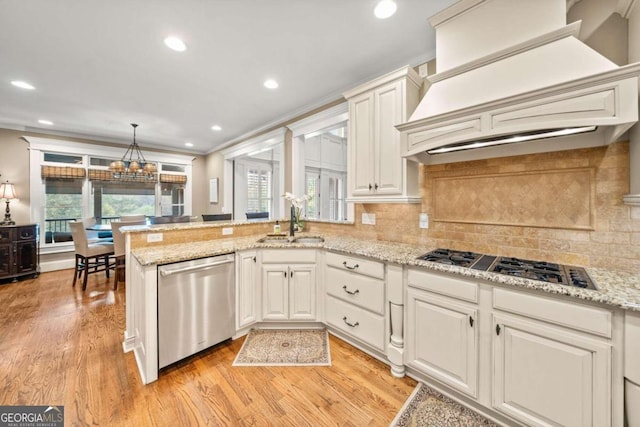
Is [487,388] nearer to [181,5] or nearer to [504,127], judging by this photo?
[504,127]

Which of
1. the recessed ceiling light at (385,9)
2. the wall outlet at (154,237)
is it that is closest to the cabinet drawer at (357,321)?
the wall outlet at (154,237)

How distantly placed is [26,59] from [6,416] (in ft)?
9.89

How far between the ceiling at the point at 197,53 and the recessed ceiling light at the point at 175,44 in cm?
6

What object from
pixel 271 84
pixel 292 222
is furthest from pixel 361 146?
pixel 271 84

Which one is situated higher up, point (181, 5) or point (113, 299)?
point (181, 5)

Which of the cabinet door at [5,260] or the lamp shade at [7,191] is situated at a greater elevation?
the lamp shade at [7,191]

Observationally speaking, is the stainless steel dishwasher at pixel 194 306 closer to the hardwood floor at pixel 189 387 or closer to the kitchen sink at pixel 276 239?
the hardwood floor at pixel 189 387

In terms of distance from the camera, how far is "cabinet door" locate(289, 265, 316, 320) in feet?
8.18

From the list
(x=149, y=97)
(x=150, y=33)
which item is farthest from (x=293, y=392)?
(x=149, y=97)

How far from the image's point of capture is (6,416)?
1540 millimetres

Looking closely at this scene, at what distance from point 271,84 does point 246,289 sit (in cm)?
230

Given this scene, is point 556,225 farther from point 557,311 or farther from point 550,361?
point 550,361

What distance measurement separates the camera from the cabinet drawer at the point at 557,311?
1149 mm

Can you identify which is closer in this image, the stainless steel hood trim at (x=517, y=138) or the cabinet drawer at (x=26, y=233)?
the stainless steel hood trim at (x=517, y=138)
